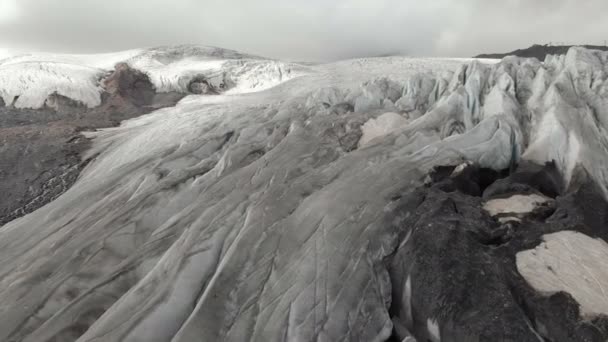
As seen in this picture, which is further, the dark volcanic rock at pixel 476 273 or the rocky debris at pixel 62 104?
the rocky debris at pixel 62 104

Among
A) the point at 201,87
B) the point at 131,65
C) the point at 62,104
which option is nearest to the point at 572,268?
the point at 201,87

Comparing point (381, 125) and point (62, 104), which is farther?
point (62, 104)

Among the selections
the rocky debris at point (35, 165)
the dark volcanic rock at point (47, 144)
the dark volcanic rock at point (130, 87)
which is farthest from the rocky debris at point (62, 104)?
the rocky debris at point (35, 165)

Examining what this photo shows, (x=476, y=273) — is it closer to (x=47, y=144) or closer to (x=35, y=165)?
(x=35, y=165)

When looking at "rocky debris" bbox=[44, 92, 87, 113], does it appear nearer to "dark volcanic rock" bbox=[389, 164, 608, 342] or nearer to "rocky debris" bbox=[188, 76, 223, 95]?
"rocky debris" bbox=[188, 76, 223, 95]

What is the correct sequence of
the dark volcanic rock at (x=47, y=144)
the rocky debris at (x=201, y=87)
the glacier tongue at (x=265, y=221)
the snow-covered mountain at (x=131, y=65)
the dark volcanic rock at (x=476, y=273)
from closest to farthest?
the dark volcanic rock at (x=476, y=273) < the glacier tongue at (x=265, y=221) < the dark volcanic rock at (x=47, y=144) < the snow-covered mountain at (x=131, y=65) < the rocky debris at (x=201, y=87)

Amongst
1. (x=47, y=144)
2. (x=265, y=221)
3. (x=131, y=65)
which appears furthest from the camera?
(x=131, y=65)

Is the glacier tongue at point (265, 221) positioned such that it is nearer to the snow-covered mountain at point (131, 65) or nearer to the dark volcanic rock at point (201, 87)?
the dark volcanic rock at point (201, 87)
